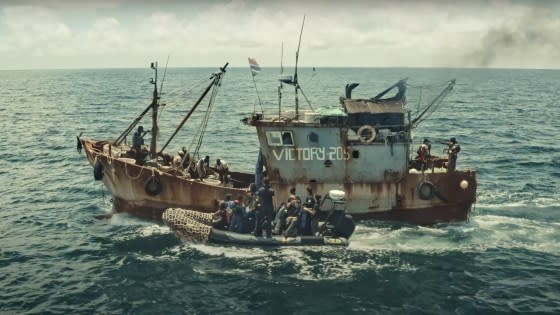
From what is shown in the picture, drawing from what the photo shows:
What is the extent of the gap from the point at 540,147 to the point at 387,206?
81.5 ft

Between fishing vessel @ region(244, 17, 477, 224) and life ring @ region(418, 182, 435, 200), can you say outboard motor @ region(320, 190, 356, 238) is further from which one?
Answer: life ring @ region(418, 182, 435, 200)

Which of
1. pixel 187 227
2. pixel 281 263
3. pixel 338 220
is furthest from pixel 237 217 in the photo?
pixel 338 220

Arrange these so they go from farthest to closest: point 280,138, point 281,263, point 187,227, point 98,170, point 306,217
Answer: point 98,170 < point 280,138 < point 187,227 < point 306,217 < point 281,263

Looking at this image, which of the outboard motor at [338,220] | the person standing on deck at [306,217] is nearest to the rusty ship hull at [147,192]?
the person standing on deck at [306,217]

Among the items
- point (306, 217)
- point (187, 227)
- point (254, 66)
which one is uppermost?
point (254, 66)

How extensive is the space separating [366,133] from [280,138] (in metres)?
3.85

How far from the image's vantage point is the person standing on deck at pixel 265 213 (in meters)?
A: 19.5

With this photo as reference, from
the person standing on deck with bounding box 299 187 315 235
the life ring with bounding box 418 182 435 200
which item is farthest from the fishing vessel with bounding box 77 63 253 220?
the life ring with bounding box 418 182 435 200

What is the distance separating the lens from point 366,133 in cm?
2172

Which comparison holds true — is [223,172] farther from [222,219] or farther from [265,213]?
[265,213]

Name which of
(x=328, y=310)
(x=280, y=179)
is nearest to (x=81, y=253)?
(x=280, y=179)

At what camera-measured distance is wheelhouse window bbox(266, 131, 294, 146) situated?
2158 cm

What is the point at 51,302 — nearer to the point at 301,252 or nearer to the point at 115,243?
the point at 115,243

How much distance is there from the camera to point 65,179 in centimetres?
3238
